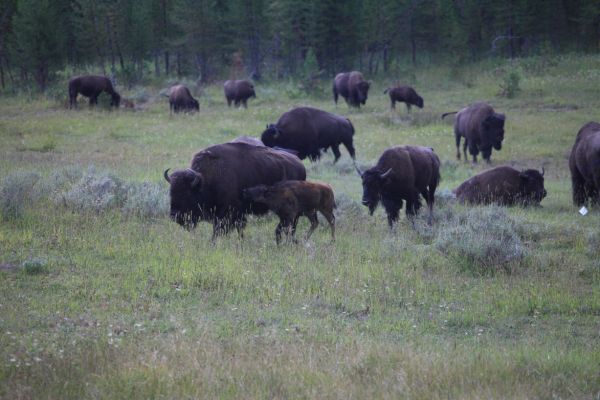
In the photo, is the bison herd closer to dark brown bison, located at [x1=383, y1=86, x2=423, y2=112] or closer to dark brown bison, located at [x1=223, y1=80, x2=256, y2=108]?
dark brown bison, located at [x1=383, y1=86, x2=423, y2=112]

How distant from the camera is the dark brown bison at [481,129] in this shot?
23938 millimetres

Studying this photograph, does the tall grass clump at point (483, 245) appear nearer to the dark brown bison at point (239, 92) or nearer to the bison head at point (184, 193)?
the bison head at point (184, 193)

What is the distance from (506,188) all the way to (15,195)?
1068 centimetres

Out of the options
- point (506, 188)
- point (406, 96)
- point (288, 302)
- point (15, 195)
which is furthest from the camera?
point (406, 96)

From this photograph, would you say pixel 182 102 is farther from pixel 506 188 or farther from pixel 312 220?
pixel 312 220

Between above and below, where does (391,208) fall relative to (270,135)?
below

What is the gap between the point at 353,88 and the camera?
40812 mm

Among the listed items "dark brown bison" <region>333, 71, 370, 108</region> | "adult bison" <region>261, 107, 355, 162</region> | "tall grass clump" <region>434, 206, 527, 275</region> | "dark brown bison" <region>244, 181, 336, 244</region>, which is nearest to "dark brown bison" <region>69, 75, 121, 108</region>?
"dark brown bison" <region>333, 71, 370, 108</region>

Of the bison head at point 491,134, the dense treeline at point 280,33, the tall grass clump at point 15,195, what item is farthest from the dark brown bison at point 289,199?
the dense treeline at point 280,33

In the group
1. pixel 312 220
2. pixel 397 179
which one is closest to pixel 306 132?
pixel 397 179

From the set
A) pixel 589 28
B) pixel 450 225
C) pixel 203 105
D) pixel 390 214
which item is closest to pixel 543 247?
pixel 450 225

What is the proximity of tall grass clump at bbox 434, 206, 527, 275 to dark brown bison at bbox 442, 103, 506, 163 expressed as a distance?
473 inches

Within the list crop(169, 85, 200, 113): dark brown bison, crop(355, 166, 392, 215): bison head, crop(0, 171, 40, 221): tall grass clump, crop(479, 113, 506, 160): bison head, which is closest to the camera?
crop(0, 171, 40, 221): tall grass clump

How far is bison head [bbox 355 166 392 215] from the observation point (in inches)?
524
